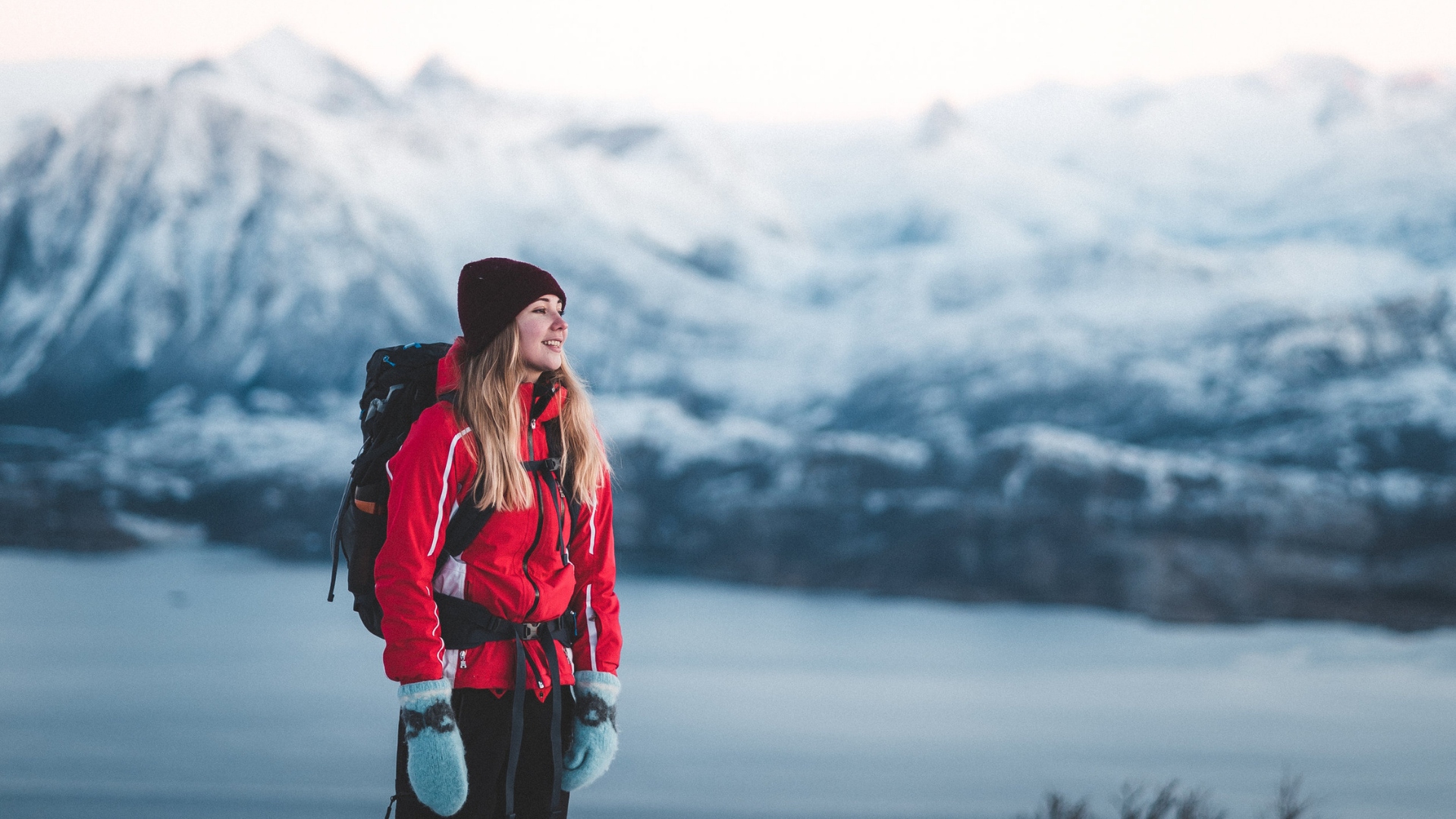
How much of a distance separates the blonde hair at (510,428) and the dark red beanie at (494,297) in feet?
0.05

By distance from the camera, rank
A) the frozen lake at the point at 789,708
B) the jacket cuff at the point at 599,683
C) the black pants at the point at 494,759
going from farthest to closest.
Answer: the frozen lake at the point at 789,708 → the jacket cuff at the point at 599,683 → the black pants at the point at 494,759

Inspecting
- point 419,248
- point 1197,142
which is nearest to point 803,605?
point 419,248

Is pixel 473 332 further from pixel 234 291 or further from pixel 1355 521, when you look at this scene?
pixel 234 291

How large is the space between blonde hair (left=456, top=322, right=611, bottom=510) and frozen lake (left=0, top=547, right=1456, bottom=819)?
17.1 feet

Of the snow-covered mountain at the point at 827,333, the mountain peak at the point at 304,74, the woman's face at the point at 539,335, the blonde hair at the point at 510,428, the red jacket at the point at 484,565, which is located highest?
the mountain peak at the point at 304,74

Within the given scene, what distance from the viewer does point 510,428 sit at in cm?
178

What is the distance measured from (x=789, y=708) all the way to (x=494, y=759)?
8.13 m

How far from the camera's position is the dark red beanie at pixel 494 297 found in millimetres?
1834

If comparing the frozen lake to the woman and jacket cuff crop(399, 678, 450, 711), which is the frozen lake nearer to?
the woman

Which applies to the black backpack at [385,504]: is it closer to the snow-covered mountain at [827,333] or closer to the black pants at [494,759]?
the black pants at [494,759]

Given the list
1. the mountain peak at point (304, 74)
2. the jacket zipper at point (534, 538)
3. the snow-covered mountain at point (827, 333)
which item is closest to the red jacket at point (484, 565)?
the jacket zipper at point (534, 538)

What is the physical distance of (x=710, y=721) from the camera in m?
9.25

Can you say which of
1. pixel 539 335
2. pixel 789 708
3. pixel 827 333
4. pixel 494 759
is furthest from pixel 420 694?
pixel 827 333

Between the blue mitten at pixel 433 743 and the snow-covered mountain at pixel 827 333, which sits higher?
the snow-covered mountain at pixel 827 333
